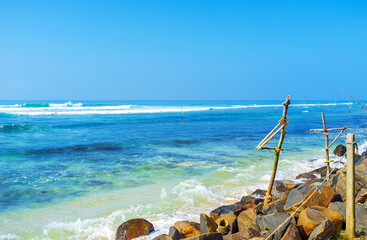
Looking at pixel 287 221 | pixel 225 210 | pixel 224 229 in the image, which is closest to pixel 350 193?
pixel 287 221

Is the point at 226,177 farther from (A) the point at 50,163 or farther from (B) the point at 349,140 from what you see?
(A) the point at 50,163

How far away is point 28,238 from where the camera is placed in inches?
251

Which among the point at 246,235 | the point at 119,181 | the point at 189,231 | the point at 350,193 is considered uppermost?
the point at 350,193

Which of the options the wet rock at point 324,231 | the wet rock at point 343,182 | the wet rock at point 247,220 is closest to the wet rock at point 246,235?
the wet rock at point 247,220

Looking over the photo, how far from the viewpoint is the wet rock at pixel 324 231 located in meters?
4.14

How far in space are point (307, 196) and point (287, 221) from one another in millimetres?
996

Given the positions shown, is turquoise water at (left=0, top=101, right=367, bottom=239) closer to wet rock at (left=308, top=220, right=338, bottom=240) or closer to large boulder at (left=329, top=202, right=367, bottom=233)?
→ wet rock at (left=308, top=220, right=338, bottom=240)

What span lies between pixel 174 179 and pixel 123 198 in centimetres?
250

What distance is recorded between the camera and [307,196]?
5.25 m

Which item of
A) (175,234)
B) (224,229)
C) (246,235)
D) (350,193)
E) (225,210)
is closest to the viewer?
(350,193)

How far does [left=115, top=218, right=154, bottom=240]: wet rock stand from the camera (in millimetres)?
5945

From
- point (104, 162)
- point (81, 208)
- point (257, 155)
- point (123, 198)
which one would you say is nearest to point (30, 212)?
point (81, 208)

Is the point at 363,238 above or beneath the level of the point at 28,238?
above

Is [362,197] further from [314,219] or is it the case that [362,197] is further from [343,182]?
[314,219]
